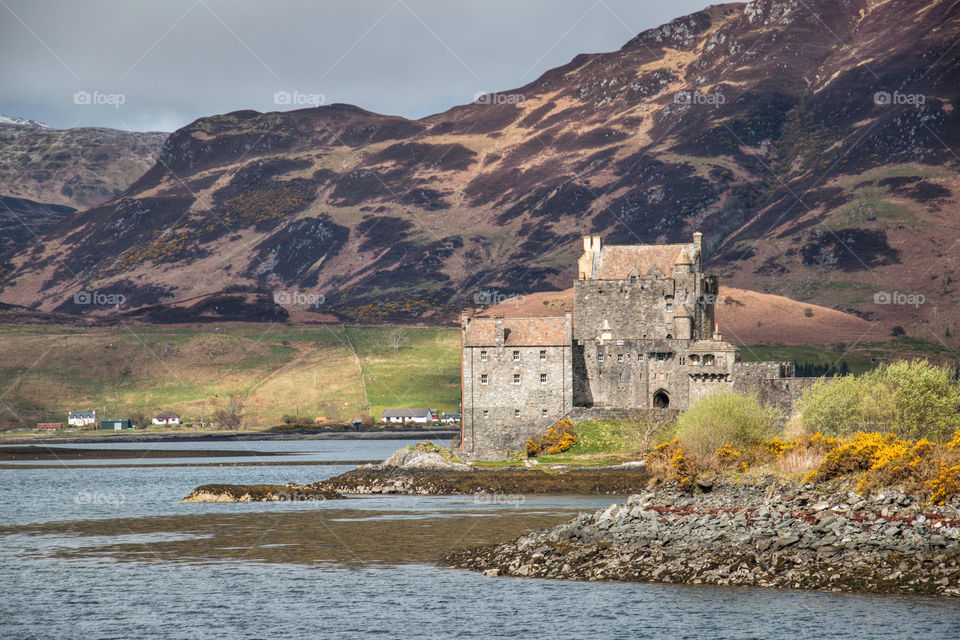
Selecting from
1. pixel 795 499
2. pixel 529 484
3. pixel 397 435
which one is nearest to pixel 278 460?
pixel 397 435

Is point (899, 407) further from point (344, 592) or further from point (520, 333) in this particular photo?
point (520, 333)

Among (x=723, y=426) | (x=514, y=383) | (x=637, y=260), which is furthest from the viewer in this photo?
(x=637, y=260)

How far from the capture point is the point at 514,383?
4126 inches

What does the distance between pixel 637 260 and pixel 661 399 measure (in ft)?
54.4

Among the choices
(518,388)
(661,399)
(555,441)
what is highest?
(518,388)

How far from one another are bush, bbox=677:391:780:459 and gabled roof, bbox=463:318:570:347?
2829 cm

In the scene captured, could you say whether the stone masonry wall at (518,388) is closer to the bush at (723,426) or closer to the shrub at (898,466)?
the bush at (723,426)

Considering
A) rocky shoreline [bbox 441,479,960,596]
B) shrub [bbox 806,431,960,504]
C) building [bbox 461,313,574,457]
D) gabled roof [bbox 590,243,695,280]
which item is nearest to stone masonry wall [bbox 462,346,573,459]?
building [bbox 461,313,574,457]

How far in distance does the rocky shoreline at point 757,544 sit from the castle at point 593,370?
1888 inches

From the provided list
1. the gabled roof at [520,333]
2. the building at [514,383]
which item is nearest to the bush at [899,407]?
the building at [514,383]

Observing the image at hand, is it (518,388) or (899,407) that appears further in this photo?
(518,388)

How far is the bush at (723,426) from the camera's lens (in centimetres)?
6956

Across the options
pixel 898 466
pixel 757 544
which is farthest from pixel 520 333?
pixel 757 544

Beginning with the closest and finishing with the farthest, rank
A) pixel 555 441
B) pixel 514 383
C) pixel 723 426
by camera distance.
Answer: pixel 723 426, pixel 555 441, pixel 514 383
